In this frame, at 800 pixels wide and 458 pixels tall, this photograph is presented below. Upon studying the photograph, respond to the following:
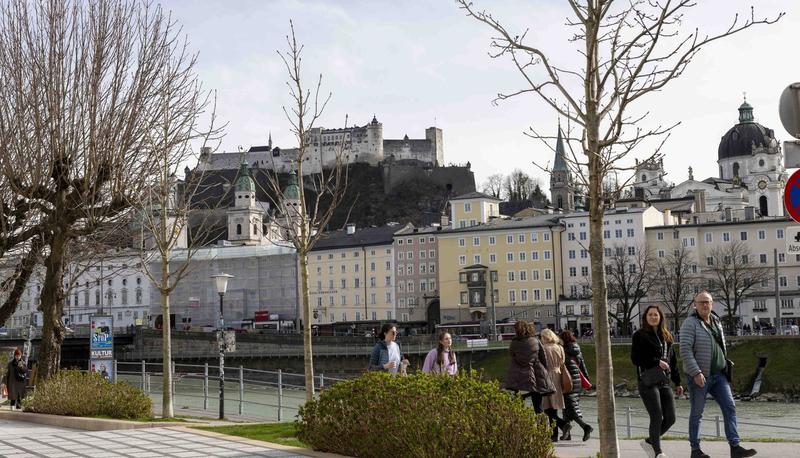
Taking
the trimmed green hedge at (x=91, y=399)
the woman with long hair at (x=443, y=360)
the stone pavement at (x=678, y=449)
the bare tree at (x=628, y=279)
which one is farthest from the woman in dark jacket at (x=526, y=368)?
the bare tree at (x=628, y=279)

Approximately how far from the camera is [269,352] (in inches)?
3007

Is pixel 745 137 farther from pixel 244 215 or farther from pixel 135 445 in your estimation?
pixel 135 445

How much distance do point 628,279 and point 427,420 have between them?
80.3 m

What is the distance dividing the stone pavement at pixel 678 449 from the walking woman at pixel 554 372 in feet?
1.65

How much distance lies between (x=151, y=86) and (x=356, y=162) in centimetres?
16094

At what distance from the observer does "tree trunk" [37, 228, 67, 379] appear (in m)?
20.5

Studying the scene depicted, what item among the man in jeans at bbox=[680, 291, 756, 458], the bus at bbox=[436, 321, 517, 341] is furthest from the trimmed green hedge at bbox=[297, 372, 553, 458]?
the bus at bbox=[436, 321, 517, 341]

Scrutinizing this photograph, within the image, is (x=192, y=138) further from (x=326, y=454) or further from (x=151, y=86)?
(x=326, y=454)

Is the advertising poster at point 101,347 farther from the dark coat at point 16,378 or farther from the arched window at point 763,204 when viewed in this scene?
the arched window at point 763,204

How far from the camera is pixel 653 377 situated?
35.4 feet

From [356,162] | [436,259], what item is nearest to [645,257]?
[436,259]

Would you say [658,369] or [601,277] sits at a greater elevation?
[601,277]

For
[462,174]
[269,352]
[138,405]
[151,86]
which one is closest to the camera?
[138,405]

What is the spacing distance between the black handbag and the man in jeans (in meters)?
0.28
